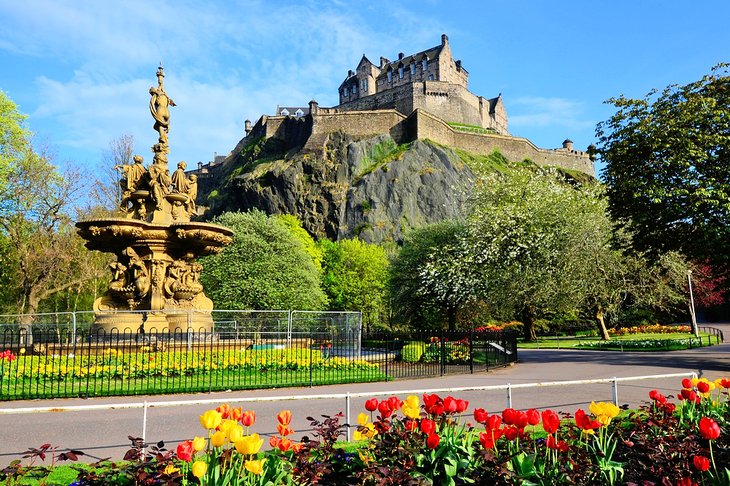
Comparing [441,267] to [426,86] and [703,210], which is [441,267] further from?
[426,86]

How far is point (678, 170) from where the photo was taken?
1639cm

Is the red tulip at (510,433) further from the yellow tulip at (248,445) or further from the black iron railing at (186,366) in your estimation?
the black iron railing at (186,366)

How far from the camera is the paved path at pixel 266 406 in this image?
25.0 feet

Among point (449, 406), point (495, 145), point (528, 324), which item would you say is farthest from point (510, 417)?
point (495, 145)

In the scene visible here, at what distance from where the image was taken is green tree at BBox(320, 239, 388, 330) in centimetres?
5375

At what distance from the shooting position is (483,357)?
19.5 meters

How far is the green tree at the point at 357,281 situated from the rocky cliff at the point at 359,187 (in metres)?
10.4

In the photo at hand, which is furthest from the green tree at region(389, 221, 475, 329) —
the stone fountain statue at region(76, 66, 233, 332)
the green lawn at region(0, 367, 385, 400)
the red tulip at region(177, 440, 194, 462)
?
the red tulip at region(177, 440, 194, 462)

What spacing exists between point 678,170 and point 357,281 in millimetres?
39652

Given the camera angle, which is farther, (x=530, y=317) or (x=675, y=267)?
A: (x=530, y=317)

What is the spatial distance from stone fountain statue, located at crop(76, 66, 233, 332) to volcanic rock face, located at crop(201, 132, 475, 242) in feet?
161

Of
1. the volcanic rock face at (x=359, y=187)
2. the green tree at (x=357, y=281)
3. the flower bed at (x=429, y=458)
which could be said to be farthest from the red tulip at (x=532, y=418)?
the volcanic rock face at (x=359, y=187)

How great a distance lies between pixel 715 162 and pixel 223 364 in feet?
50.1

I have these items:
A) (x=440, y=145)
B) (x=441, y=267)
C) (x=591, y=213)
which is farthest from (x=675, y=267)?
(x=440, y=145)
